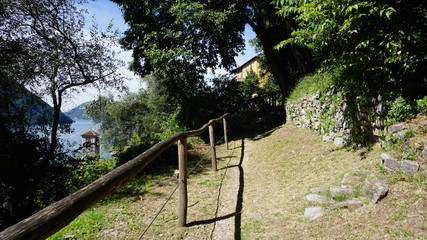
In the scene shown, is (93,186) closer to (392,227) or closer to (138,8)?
(392,227)

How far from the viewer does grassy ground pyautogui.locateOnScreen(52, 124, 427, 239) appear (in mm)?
2549

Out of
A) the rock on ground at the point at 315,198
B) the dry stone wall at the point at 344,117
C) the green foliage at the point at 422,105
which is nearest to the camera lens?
the rock on ground at the point at 315,198

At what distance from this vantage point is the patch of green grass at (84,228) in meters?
3.19

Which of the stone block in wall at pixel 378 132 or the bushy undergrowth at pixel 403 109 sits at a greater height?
the bushy undergrowth at pixel 403 109

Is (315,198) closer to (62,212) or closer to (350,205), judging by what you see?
(350,205)

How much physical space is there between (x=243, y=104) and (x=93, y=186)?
1222 centimetres

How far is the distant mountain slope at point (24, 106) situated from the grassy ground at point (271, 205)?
4.73 meters

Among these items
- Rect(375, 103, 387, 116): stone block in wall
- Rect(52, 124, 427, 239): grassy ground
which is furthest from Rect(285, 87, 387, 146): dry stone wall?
Rect(52, 124, 427, 239): grassy ground

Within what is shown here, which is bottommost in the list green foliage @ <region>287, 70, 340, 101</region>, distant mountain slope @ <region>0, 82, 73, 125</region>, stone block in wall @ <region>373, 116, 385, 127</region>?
stone block in wall @ <region>373, 116, 385, 127</region>

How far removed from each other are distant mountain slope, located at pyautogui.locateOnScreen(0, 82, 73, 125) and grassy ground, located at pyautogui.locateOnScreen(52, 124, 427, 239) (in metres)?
4.73

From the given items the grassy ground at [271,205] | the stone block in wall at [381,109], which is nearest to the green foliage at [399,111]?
the stone block in wall at [381,109]

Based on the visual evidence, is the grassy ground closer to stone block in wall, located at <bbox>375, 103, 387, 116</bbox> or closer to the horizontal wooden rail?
stone block in wall, located at <bbox>375, 103, 387, 116</bbox>

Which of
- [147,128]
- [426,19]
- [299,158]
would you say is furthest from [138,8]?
[147,128]

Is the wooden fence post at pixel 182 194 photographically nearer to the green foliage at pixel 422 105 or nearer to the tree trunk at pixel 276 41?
the green foliage at pixel 422 105
